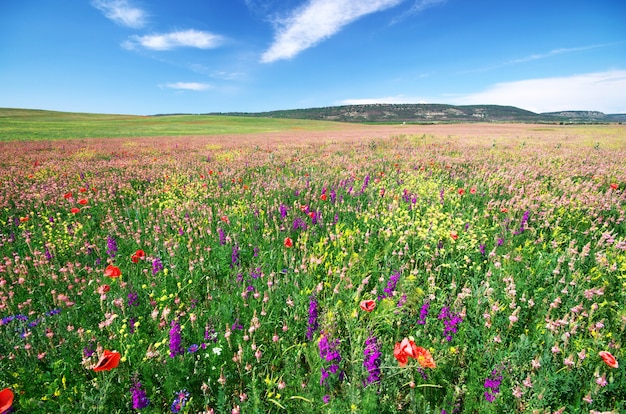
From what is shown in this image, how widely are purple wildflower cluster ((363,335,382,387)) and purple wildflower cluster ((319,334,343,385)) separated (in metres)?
0.20

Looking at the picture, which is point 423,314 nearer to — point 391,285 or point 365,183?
point 391,285

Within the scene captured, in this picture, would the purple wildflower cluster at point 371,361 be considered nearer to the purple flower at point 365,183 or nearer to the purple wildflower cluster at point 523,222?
the purple wildflower cluster at point 523,222

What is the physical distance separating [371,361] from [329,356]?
289 millimetres

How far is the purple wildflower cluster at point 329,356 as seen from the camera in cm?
200

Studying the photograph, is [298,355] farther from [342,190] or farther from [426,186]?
[426,186]

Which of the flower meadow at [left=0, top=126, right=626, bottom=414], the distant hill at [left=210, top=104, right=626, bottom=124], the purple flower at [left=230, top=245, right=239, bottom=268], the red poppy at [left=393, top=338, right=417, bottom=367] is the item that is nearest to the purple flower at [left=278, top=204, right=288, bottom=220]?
the flower meadow at [left=0, top=126, right=626, bottom=414]

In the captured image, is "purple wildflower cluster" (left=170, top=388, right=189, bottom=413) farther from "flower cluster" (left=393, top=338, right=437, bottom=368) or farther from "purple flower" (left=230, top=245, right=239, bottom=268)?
"purple flower" (left=230, top=245, right=239, bottom=268)

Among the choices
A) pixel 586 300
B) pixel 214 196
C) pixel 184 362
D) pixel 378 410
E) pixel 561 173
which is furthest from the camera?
pixel 561 173

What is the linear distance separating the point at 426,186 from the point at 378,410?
4758 millimetres

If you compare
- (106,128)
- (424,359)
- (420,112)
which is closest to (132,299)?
(424,359)

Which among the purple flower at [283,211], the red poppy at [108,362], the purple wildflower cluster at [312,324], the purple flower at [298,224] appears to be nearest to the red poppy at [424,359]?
the purple wildflower cluster at [312,324]

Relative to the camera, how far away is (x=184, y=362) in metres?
2.18

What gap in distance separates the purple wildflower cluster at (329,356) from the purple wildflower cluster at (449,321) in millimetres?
886

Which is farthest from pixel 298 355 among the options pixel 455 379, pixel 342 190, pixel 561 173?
pixel 561 173
